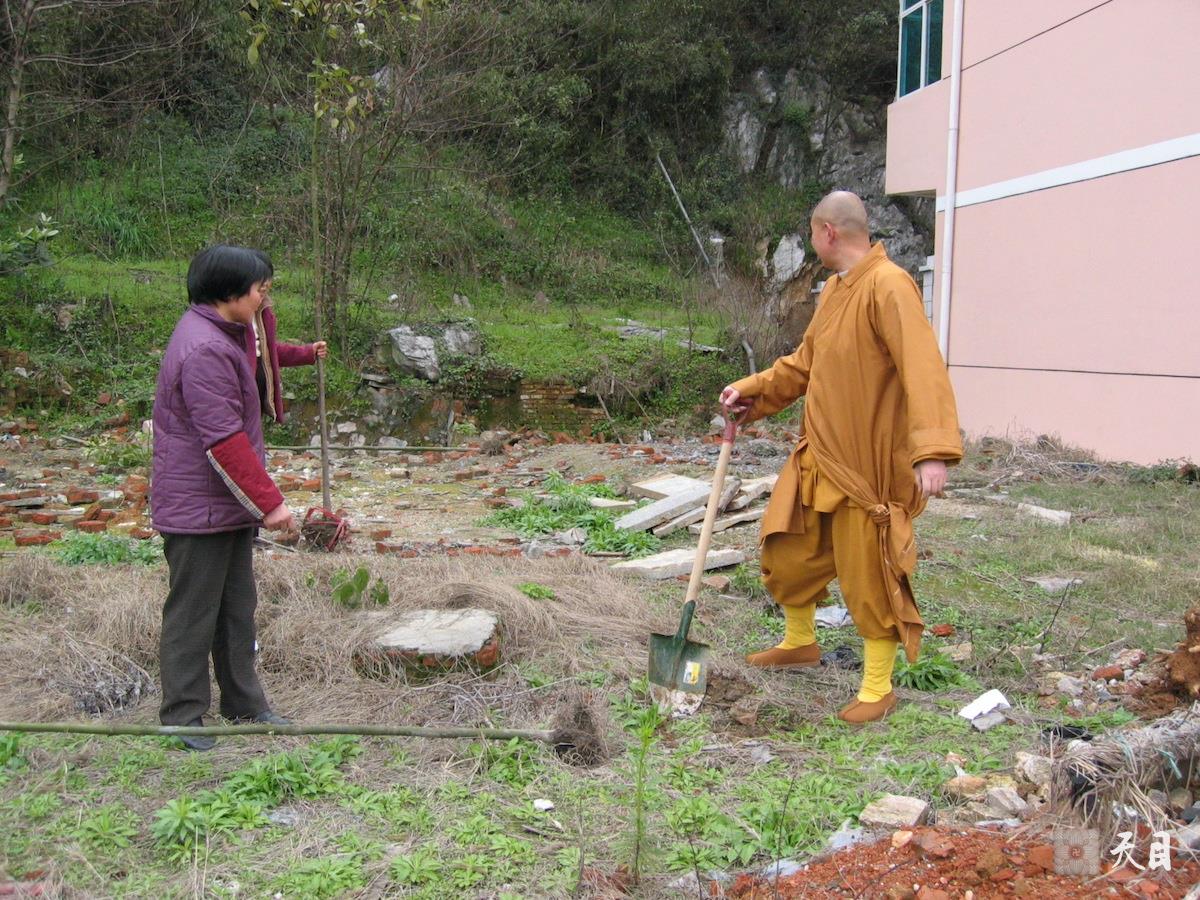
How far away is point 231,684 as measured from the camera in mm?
3580

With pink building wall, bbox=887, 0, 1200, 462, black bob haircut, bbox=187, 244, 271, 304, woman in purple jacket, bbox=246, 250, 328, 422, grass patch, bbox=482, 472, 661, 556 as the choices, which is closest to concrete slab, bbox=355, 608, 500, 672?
woman in purple jacket, bbox=246, 250, 328, 422

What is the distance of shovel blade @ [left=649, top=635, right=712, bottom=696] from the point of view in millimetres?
3670

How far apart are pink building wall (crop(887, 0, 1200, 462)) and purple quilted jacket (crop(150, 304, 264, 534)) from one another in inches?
334

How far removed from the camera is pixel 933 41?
13.1m

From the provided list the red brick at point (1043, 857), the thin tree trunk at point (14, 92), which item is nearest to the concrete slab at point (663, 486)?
the red brick at point (1043, 857)

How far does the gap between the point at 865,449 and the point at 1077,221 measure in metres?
7.83

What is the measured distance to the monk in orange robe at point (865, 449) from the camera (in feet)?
11.7

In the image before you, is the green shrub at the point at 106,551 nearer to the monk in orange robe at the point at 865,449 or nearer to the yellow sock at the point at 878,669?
the monk in orange robe at the point at 865,449

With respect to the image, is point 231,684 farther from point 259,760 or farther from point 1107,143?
point 1107,143

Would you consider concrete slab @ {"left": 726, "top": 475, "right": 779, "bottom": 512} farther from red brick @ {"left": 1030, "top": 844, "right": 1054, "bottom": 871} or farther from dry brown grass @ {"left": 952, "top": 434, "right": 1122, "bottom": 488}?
red brick @ {"left": 1030, "top": 844, "right": 1054, "bottom": 871}

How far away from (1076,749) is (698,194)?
67.2ft

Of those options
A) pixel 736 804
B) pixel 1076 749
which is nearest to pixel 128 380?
pixel 736 804

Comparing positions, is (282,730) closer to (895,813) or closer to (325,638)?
(325,638)

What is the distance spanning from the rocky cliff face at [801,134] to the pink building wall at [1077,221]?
10175 mm
